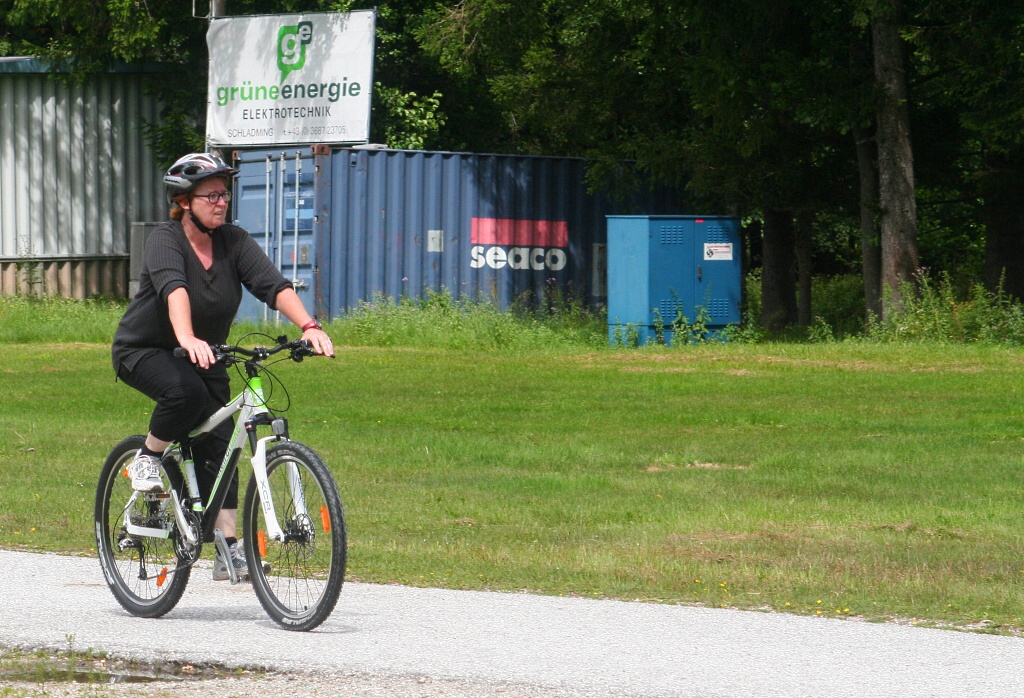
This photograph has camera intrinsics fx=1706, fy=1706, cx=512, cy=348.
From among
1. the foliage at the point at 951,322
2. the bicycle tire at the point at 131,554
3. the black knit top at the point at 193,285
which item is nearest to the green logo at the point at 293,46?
the foliage at the point at 951,322

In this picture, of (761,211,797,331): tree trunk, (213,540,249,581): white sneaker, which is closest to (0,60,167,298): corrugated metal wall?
(761,211,797,331): tree trunk

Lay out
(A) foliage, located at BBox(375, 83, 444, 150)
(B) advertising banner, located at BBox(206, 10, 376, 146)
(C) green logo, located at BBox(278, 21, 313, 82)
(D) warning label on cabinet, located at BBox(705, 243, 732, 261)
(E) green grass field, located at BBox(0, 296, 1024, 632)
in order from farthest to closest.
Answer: (A) foliage, located at BBox(375, 83, 444, 150)
(C) green logo, located at BBox(278, 21, 313, 82)
(B) advertising banner, located at BBox(206, 10, 376, 146)
(D) warning label on cabinet, located at BBox(705, 243, 732, 261)
(E) green grass field, located at BBox(0, 296, 1024, 632)

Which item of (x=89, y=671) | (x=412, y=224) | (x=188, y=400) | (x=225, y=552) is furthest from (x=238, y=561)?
(x=412, y=224)

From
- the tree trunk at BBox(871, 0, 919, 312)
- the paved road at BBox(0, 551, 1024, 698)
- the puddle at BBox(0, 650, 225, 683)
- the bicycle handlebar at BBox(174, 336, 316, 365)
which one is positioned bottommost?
the puddle at BBox(0, 650, 225, 683)

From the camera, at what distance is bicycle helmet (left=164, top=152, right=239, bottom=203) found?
646 centimetres

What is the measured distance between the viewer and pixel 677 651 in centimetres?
591

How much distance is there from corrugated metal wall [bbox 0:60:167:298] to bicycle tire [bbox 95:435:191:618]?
27.8 meters

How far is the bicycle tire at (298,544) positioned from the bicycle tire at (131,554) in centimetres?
49

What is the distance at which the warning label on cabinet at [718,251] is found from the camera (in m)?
23.6

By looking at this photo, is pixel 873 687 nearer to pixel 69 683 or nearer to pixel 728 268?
pixel 69 683

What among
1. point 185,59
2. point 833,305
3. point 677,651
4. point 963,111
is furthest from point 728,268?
point 677,651

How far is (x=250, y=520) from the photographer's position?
629 centimetres

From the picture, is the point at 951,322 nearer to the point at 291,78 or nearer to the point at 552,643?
the point at 291,78

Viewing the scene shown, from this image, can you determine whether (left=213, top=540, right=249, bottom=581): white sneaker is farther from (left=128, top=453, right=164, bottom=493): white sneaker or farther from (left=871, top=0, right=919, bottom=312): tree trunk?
(left=871, top=0, right=919, bottom=312): tree trunk
